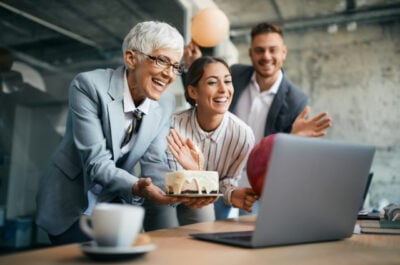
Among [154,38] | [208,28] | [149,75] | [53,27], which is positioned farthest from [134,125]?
[53,27]

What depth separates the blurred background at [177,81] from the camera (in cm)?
376

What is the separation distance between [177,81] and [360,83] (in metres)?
3.21

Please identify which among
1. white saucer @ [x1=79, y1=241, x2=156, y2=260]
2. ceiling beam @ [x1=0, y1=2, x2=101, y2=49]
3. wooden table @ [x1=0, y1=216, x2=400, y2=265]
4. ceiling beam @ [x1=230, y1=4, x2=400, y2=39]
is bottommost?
wooden table @ [x1=0, y1=216, x2=400, y2=265]

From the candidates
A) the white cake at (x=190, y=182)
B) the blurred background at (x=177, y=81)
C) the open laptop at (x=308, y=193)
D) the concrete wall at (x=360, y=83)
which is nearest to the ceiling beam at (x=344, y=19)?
the blurred background at (x=177, y=81)

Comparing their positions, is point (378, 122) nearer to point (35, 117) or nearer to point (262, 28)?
point (262, 28)

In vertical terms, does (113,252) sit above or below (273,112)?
below

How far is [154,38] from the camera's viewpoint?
61.9 inches

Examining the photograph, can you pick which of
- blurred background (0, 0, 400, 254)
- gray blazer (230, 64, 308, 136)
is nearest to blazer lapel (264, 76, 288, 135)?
gray blazer (230, 64, 308, 136)

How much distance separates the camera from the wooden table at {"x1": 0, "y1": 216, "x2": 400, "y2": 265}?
0.63 metres

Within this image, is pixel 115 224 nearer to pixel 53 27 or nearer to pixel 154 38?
pixel 154 38

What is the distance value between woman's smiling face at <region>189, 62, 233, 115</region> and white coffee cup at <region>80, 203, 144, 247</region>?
127 centimetres

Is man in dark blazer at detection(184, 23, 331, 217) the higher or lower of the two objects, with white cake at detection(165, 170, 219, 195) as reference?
higher

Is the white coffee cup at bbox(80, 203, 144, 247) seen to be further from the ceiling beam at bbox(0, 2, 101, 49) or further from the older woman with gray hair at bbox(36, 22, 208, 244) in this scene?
the ceiling beam at bbox(0, 2, 101, 49)

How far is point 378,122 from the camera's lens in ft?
20.5
